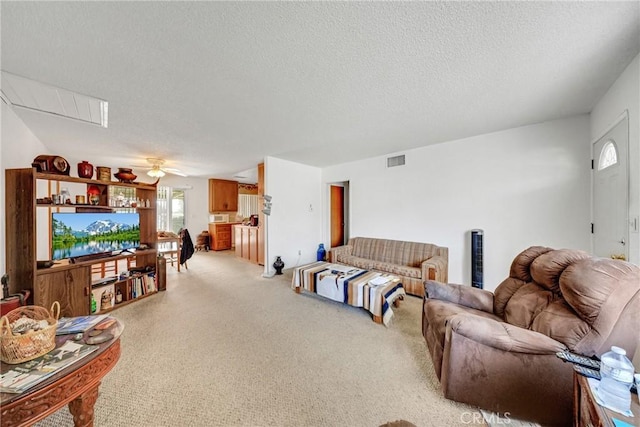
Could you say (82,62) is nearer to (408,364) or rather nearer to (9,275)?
(9,275)

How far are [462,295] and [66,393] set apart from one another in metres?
2.75

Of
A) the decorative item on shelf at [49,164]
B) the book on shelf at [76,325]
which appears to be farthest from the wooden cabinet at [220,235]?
the book on shelf at [76,325]

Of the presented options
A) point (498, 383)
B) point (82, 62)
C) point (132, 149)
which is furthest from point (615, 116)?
point (132, 149)

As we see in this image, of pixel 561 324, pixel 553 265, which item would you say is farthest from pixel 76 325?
pixel 553 265

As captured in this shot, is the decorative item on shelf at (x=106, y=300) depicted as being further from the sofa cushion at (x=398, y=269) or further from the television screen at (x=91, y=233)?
the sofa cushion at (x=398, y=269)

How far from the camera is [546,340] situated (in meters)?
1.30

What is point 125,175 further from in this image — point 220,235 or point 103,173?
point 220,235

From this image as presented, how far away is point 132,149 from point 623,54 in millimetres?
6020

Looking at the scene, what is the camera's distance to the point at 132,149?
12.8 feet

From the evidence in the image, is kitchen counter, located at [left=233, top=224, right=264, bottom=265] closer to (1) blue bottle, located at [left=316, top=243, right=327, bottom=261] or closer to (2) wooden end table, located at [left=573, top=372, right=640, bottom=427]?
(1) blue bottle, located at [left=316, top=243, right=327, bottom=261]

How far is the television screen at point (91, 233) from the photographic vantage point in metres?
2.61

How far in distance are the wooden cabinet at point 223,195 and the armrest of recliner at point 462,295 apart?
6850 millimetres

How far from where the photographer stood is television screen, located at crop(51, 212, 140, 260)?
2607mm

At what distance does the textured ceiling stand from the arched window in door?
53cm
